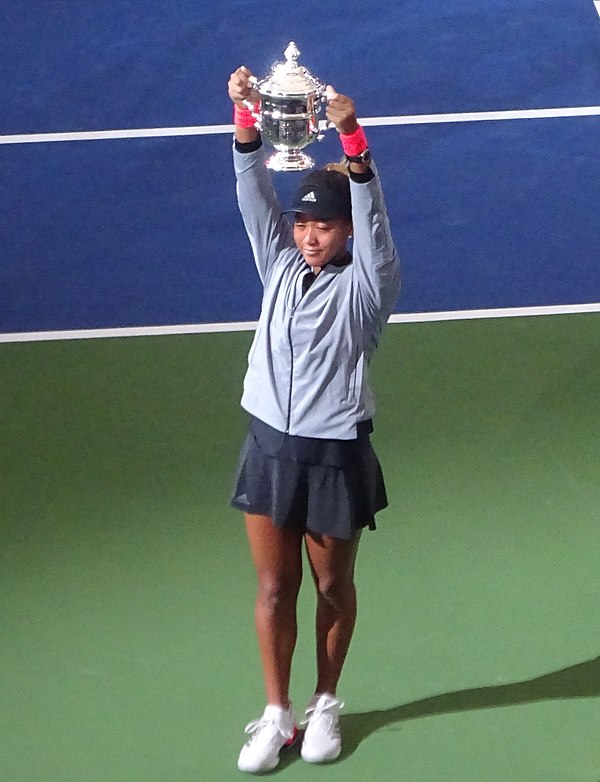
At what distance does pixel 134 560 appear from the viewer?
5051 millimetres

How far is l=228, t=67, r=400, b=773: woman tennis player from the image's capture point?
3.57 meters

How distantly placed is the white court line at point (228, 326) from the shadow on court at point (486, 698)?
9.09 feet

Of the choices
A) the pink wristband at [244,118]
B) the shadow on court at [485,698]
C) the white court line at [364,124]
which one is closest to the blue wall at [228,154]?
the white court line at [364,124]

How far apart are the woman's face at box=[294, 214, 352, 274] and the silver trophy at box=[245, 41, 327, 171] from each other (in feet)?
0.54

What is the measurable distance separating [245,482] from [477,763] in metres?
1.21

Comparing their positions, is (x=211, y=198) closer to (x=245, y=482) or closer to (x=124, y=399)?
(x=124, y=399)

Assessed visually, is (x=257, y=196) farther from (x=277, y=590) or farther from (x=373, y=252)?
(x=277, y=590)

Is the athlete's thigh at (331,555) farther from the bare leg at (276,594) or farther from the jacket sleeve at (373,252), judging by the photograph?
the jacket sleeve at (373,252)

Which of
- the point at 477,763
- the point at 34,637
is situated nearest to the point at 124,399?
the point at 34,637

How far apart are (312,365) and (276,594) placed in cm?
79

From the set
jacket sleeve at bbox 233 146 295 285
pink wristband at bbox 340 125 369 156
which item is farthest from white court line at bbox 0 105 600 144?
pink wristband at bbox 340 125 369 156

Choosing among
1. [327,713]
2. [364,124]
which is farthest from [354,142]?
[364,124]

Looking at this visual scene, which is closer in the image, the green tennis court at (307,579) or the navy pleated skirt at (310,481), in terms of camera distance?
the navy pleated skirt at (310,481)

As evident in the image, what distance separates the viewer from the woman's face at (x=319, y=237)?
362 centimetres
